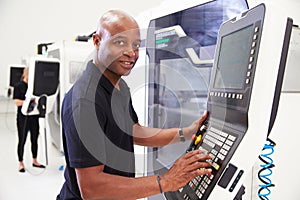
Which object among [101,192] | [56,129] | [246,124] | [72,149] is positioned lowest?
[56,129]

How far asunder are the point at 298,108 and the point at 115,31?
3.25ft

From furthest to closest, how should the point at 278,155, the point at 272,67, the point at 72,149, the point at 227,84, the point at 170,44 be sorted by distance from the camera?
the point at 170,44, the point at 278,155, the point at 72,149, the point at 227,84, the point at 272,67

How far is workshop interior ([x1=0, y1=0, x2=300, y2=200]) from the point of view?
632 millimetres

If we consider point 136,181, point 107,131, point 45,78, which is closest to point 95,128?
point 107,131

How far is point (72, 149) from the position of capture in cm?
88

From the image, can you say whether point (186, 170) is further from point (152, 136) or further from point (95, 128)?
point (152, 136)

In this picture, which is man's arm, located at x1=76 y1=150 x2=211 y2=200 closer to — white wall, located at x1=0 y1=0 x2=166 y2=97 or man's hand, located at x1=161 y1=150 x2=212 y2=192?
man's hand, located at x1=161 y1=150 x2=212 y2=192

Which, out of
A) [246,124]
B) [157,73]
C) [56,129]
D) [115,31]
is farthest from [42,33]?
[246,124]

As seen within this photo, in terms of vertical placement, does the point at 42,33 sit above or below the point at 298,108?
above

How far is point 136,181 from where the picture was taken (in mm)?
803

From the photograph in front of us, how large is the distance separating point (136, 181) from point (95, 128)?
0.20 metres

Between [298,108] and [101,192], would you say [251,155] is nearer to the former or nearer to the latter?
[101,192]

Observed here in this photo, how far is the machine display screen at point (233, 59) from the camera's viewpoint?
688 mm

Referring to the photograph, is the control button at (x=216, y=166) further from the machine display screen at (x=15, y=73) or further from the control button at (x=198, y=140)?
the machine display screen at (x=15, y=73)
